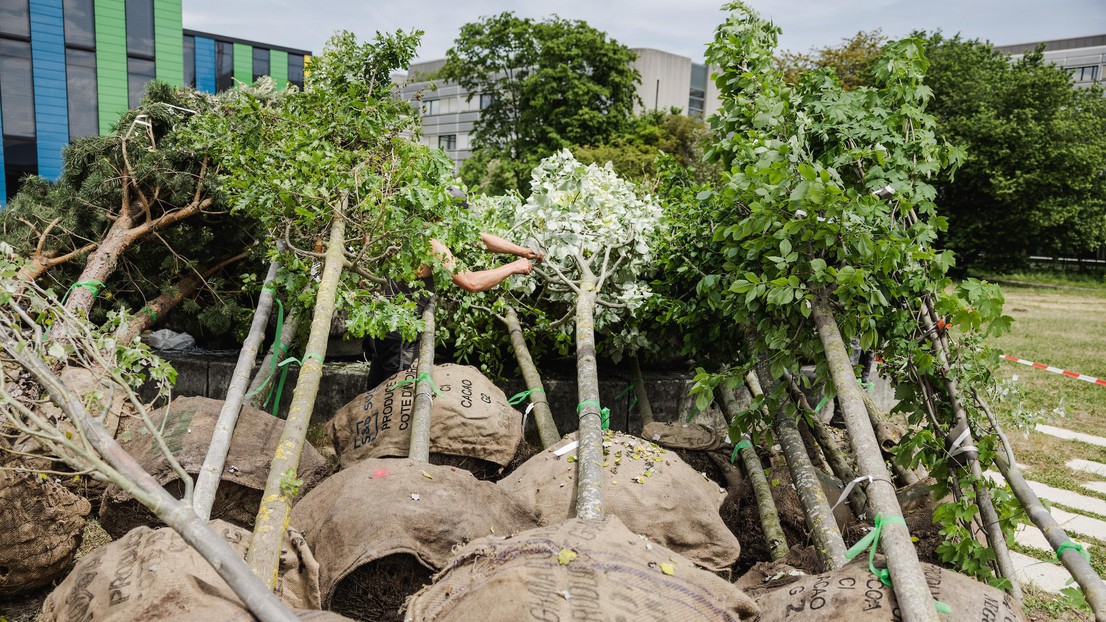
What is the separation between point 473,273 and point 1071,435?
6.35 m

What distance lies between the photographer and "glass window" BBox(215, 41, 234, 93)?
80.3 feet

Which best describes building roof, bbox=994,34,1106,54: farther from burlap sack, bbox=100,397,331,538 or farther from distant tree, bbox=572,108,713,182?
burlap sack, bbox=100,397,331,538

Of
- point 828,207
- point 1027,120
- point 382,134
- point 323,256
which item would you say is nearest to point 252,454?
point 323,256

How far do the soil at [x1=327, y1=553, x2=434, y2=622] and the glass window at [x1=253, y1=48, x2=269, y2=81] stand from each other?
2583cm

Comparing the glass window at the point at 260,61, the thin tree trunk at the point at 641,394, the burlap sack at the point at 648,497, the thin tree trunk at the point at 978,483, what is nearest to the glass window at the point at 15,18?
the glass window at the point at 260,61

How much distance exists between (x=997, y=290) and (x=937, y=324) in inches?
13.3

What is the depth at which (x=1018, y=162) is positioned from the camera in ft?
83.3

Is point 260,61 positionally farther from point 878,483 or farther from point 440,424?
point 878,483

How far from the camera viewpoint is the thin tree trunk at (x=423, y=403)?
3939 millimetres

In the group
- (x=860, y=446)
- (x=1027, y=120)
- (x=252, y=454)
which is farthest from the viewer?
(x=1027, y=120)

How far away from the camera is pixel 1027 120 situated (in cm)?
2519

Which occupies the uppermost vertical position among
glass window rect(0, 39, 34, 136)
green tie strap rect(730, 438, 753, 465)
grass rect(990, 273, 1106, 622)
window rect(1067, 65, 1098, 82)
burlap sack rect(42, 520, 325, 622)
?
window rect(1067, 65, 1098, 82)

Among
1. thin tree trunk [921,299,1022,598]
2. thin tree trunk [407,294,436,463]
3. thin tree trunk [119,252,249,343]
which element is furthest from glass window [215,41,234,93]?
thin tree trunk [921,299,1022,598]

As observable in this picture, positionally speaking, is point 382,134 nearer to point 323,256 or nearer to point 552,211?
point 323,256
